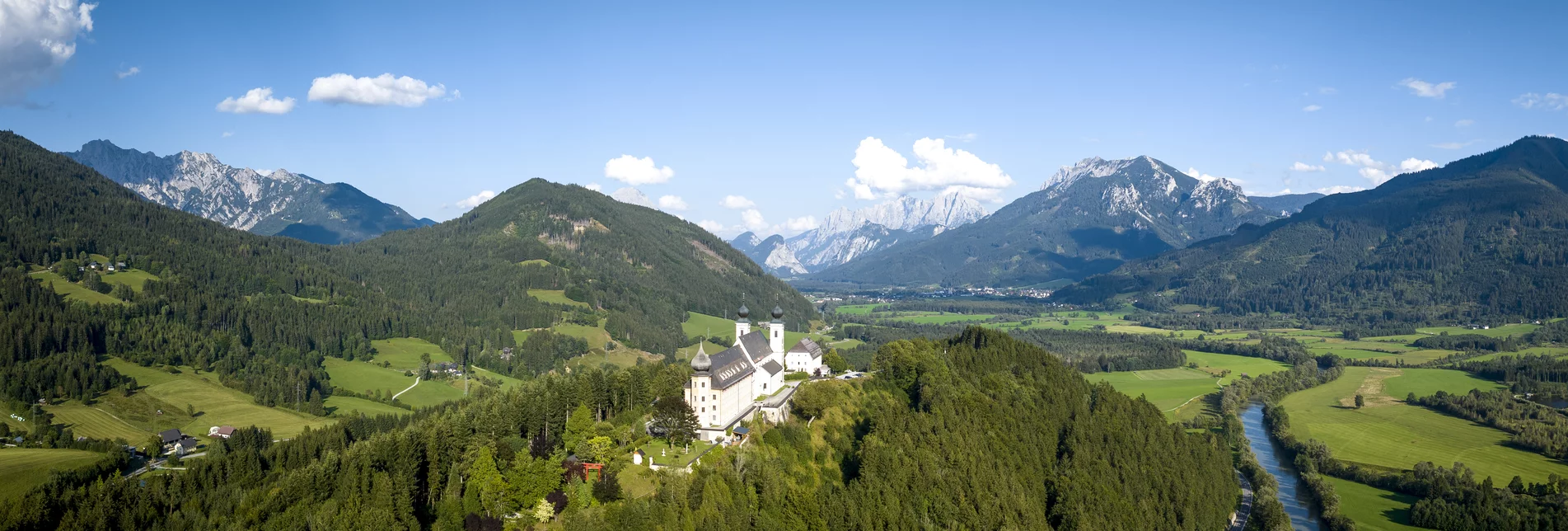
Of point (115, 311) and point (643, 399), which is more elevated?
point (115, 311)

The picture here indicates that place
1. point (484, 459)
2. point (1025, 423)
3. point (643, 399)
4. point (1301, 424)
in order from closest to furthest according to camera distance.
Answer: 1. point (484, 459)
2. point (643, 399)
3. point (1025, 423)
4. point (1301, 424)

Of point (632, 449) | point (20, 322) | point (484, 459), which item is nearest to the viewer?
point (484, 459)

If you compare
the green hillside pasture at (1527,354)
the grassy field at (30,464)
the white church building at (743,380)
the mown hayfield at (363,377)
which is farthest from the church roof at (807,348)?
the green hillside pasture at (1527,354)

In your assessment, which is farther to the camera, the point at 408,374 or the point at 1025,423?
the point at 408,374

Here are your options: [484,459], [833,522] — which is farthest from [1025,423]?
[484,459]

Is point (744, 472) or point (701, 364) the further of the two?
point (701, 364)

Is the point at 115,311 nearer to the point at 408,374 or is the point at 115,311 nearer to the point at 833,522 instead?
the point at 408,374

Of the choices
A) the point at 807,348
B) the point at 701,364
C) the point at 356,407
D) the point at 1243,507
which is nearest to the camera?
the point at 701,364

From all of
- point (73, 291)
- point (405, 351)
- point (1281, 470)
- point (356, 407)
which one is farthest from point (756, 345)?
point (73, 291)

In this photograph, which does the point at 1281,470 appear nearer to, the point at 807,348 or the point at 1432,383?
the point at 807,348
